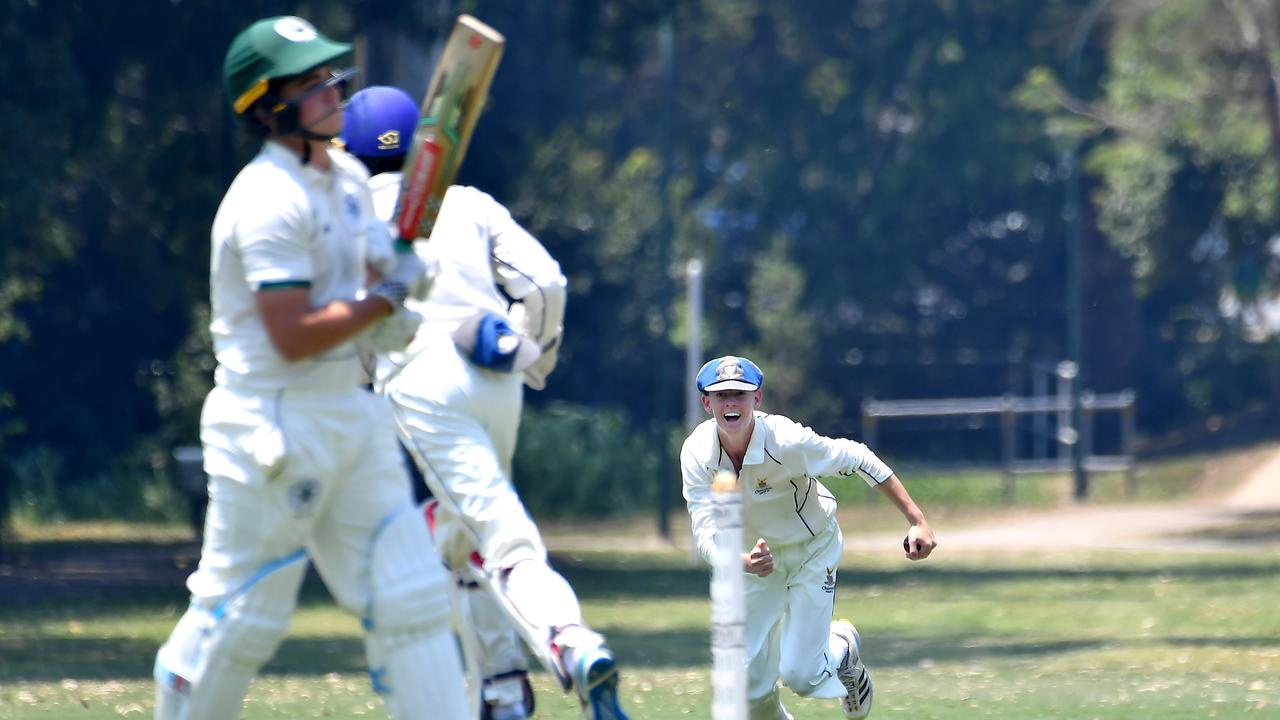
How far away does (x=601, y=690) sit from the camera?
607cm

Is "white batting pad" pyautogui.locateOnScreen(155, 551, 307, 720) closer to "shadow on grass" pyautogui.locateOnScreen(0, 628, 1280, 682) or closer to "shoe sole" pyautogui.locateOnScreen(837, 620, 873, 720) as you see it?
"shoe sole" pyautogui.locateOnScreen(837, 620, 873, 720)

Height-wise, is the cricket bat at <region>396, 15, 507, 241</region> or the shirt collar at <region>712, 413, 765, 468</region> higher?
the cricket bat at <region>396, 15, 507, 241</region>

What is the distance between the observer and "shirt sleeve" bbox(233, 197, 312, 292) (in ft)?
17.7

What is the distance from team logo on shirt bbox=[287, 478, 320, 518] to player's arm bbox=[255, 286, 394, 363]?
0.31 meters

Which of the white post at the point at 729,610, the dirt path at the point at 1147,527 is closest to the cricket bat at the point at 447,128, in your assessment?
the white post at the point at 729,610

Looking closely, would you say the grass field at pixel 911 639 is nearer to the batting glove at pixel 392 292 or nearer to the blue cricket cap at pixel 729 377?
the blue cricket cap at pixel 729 377

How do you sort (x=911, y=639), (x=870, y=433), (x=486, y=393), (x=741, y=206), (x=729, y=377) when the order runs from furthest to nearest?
(x=741, y=206) < (x=870, y=433) < (x=911, y=639) < (x=729, y=377) < (x=486, y=393)

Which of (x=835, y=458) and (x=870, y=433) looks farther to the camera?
(x=870, y=433)

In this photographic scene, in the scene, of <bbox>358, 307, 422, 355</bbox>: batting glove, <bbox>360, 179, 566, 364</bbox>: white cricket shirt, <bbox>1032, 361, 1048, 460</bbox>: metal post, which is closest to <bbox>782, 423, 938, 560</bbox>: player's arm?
<bbox>360, 179, 566, 364</bbox>: white cricket shirt

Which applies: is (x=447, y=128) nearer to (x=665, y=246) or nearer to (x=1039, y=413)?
(x=665, y=246)

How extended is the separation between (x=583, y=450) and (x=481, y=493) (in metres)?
24.6

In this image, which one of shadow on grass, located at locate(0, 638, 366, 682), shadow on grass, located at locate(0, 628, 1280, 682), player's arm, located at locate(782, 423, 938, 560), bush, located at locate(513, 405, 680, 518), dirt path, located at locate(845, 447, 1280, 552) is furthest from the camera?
bush, located at locate(513, 405, 680, 518)

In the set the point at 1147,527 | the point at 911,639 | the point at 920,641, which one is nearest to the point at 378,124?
the point at 920,641

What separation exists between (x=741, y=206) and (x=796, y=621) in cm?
3766
